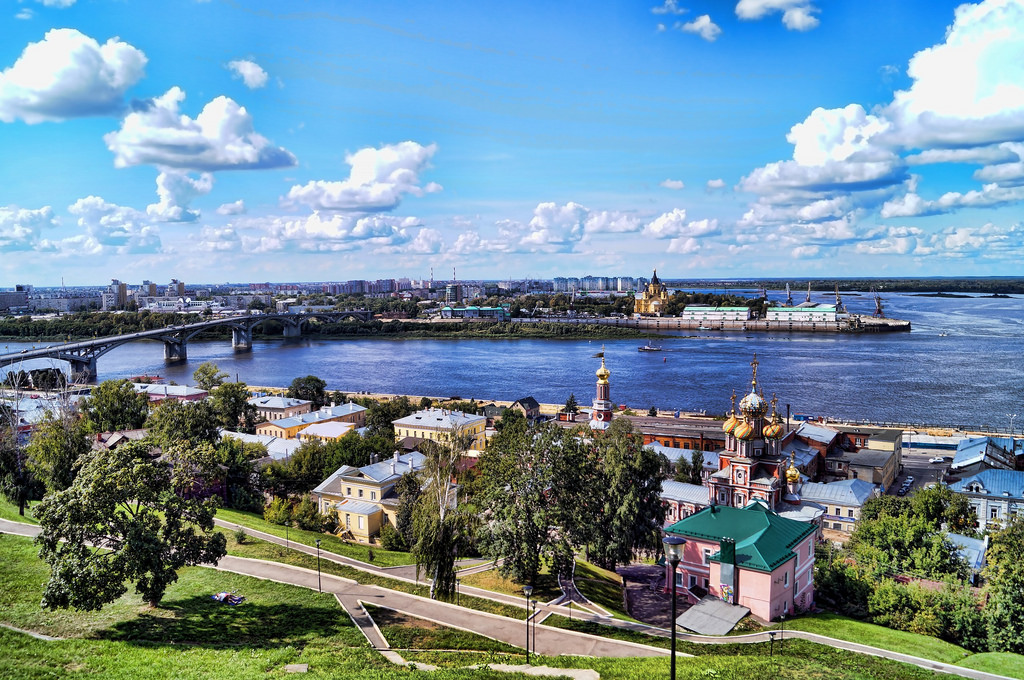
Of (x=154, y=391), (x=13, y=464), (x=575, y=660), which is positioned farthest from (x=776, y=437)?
(x=154, y=391)

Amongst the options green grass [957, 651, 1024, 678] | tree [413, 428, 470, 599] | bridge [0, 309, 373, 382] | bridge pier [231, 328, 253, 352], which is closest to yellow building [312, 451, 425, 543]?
tree [413, 428, 470, 599]

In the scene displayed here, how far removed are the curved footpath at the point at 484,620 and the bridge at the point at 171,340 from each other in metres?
37.9

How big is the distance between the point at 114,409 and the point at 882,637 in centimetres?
2202

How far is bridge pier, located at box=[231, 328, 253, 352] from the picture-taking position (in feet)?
211

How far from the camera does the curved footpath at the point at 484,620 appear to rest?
8.33 meters

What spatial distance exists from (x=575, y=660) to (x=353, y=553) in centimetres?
504

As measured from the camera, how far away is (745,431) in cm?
1446

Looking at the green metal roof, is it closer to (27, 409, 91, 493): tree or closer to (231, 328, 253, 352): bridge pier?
(27, 409, 91, 493): tree

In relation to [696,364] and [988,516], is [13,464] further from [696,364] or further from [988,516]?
[696,364]

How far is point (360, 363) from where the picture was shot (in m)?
53.2

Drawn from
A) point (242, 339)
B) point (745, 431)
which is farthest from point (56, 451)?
point (242, 339)

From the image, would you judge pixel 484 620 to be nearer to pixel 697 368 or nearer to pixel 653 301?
pixel 697 368

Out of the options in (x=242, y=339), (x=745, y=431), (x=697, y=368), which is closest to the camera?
(x=745, y=431)

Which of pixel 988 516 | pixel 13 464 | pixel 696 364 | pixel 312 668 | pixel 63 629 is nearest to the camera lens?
pixel 312 668
